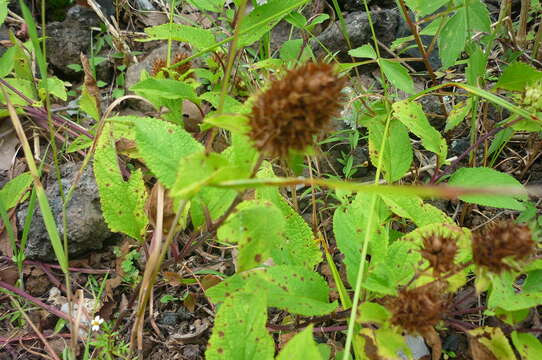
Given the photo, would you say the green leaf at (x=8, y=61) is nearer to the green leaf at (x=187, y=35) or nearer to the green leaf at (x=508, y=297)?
the green leaf at (x=187, y=35)

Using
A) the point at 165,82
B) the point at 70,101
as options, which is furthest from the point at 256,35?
the point at 70,101

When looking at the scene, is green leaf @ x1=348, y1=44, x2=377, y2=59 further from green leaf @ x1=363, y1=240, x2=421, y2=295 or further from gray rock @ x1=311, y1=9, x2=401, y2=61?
green leaf @ x1=363, y1=240, x2=421, y2=295

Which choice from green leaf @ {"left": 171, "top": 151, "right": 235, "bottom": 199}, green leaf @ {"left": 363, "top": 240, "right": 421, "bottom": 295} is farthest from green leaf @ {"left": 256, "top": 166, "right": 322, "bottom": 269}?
green leaf @ {"left": 171, "top": 151, "right": 235, "bottom": 199}

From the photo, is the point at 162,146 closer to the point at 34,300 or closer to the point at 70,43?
the point at 34,300

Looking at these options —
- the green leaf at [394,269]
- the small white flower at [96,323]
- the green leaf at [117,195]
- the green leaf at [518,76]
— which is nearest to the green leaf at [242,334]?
the green leaf at [394,269]

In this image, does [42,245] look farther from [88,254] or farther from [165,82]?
[165,82]
